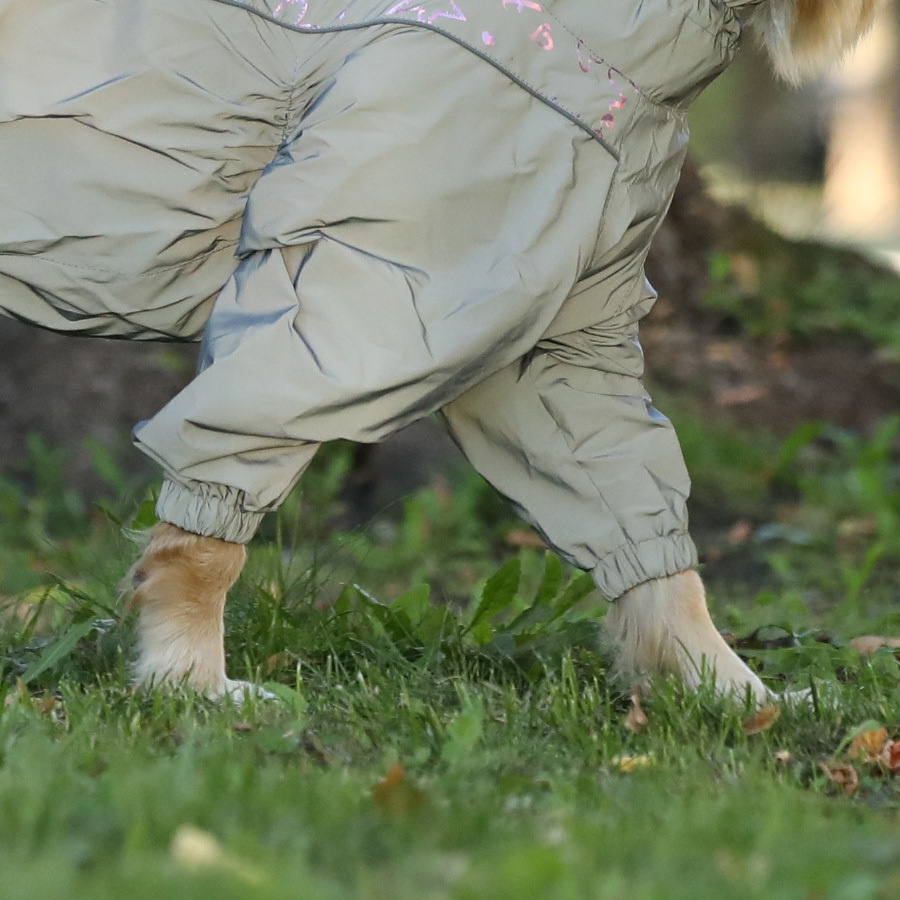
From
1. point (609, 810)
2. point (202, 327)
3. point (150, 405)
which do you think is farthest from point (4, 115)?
point (150, 405)

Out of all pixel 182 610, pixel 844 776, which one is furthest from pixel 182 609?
pixel 844 776

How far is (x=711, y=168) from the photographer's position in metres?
8.93

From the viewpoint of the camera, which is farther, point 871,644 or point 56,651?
point 871,644

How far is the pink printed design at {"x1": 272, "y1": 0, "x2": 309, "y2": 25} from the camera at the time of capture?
2.35 meters

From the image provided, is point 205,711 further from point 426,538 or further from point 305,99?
point 426,538

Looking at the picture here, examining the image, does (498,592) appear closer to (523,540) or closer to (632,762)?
(632,762)

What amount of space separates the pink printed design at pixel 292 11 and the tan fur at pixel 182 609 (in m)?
0.92

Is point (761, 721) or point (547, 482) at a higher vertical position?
point (547, 482)

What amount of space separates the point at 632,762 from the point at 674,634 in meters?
0.55

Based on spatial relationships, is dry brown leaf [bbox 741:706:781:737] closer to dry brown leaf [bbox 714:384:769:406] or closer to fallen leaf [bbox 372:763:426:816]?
fallen leaf [bbox 372:763:426:816]

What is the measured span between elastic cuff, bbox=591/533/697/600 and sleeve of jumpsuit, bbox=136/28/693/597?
21.8 inches

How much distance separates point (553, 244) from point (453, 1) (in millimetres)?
434

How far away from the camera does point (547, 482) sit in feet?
9.18

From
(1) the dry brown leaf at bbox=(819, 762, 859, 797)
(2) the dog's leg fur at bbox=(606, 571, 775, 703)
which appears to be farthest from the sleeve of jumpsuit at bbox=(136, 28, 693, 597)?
(1) the dry brown leaf at bbox=(819, 762, 859, 797)
